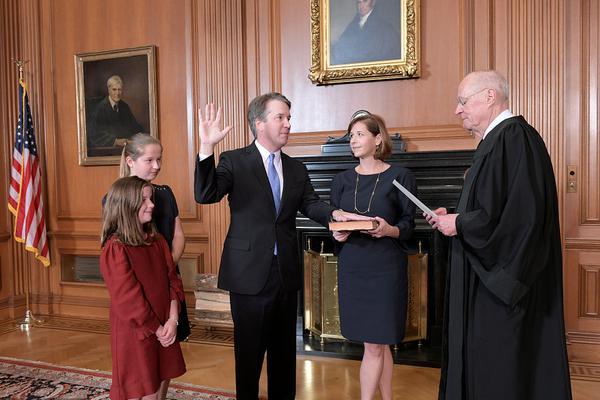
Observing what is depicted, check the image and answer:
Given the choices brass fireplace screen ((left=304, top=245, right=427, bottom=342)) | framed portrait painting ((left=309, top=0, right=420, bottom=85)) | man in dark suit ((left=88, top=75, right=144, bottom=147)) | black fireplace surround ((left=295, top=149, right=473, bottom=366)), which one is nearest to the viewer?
black fireplace surround ((left=295, top=149, right=473, bottom=366))

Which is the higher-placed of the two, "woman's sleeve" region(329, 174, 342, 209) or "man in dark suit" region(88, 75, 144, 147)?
"man in dark suit" region(88, 75, 144, 147)

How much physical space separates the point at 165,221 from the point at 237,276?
23.9 inches

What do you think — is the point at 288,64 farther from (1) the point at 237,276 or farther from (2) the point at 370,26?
(1) the point at 237,276

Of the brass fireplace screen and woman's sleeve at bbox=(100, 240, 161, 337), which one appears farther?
the brass fireplace screen

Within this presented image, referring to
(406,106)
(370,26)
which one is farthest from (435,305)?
(370,26)

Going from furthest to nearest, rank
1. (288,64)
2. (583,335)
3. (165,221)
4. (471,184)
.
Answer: (288,64), (583,335), (165,221), (471,184)

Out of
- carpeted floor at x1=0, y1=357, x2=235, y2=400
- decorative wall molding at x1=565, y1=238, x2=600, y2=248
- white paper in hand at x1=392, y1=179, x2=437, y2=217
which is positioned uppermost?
white paper in hand at x1=392, y1=179, x2=437, y2=217

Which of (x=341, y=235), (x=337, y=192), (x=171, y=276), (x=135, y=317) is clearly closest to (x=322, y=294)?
(x=337, y=192)

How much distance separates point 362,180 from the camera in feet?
10.9

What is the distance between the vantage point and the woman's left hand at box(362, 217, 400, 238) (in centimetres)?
301

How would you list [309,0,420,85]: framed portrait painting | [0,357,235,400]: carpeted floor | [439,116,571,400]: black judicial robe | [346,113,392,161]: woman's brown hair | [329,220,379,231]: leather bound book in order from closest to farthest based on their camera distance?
[439,116,571,400]: black judicial robe → [329,220,379,231]: leather bound book → [346,113,392,161]: woman's brown hair → [0,357,235,400]: carpeted floor → [309,0,420,85]: framed portrait painting

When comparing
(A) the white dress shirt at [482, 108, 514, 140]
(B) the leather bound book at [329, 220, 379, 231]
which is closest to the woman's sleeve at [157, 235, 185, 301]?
(B) the leather bound book at [329, 220, 379, 231]

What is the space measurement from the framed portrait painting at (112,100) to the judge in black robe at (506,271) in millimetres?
4458

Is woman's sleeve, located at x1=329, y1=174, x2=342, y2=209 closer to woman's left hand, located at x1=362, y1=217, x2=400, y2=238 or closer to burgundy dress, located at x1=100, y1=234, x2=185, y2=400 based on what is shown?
woman's left hand, located at x1=362, y1=217, x2=400, y2=238
